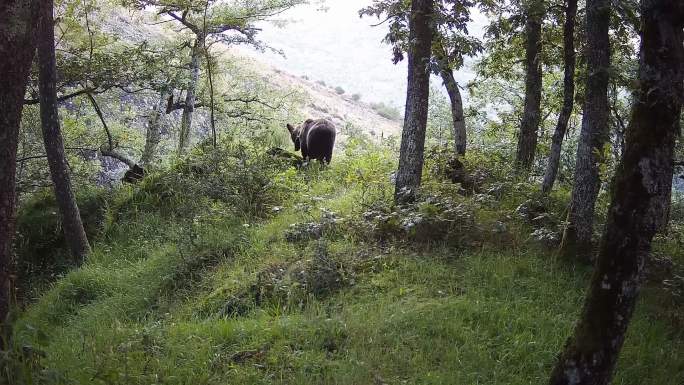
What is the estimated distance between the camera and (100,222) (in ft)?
39.1

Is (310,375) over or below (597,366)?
below

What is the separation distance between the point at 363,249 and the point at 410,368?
2655 millimetres

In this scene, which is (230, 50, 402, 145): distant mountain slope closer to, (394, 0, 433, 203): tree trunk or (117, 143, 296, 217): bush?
(117, 143, 296, 217): bush

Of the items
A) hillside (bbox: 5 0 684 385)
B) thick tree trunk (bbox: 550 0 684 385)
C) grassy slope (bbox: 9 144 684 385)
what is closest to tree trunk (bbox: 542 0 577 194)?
hillside (bbox: 5 0 684 385)

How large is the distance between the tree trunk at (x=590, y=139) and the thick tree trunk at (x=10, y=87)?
6.20 meters

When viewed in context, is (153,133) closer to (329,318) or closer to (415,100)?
(415,100)

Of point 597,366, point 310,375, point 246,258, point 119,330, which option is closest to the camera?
point 597,366

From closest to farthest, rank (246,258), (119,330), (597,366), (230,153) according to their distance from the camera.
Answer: (597,366)
(119,330)
(246,258)
(230,153)

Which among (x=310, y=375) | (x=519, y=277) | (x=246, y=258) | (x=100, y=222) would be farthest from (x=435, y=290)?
(x=100, y=222)

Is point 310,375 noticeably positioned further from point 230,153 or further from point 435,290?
point 230,153

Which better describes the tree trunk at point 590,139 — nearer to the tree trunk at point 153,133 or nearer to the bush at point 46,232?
the bush at point 46,232

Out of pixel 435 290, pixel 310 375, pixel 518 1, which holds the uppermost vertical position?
pixel 518 1

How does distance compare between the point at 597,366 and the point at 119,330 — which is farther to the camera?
the point at 119,330

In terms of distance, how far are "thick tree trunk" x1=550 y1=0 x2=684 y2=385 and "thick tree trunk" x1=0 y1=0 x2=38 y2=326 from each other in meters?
4.22
